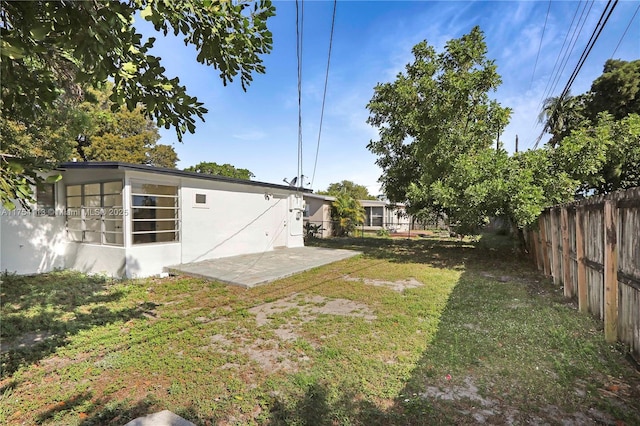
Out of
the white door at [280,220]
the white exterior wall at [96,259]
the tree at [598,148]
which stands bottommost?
the white exterior wall at [96,259]

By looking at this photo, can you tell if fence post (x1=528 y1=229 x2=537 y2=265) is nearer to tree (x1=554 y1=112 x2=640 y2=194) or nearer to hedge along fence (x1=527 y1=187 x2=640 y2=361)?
tree (x1=554 y1=112 x2=640 y2=194)

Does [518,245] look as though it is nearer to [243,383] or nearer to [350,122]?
[350,122]

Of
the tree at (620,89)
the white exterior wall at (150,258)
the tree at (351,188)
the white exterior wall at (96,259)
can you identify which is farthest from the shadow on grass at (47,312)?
the tree at (351,188)

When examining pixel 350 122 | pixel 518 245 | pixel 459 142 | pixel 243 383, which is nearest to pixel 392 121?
pixel 350 122

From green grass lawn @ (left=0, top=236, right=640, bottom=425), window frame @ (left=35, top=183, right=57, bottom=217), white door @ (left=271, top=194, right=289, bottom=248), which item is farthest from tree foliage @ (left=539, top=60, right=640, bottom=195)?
window frame @ (left=35, top=183, right=57, bottom=217)

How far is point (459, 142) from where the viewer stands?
10062 mm

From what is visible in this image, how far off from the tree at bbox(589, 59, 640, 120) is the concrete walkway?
45.4ft

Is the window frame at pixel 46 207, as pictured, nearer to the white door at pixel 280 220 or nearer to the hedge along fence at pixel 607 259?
the white door at pixel 280 220

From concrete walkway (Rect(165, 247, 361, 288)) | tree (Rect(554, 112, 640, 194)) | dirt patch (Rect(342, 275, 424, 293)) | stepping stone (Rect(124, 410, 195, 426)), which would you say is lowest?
dirt patch (Rect(342, 275, 424, 293))

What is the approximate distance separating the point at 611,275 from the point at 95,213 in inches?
420

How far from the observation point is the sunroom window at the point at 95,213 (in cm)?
792

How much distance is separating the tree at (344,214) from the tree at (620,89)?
13186 mm

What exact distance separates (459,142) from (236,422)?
33.3 ft

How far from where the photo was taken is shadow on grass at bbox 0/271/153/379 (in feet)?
12.3
